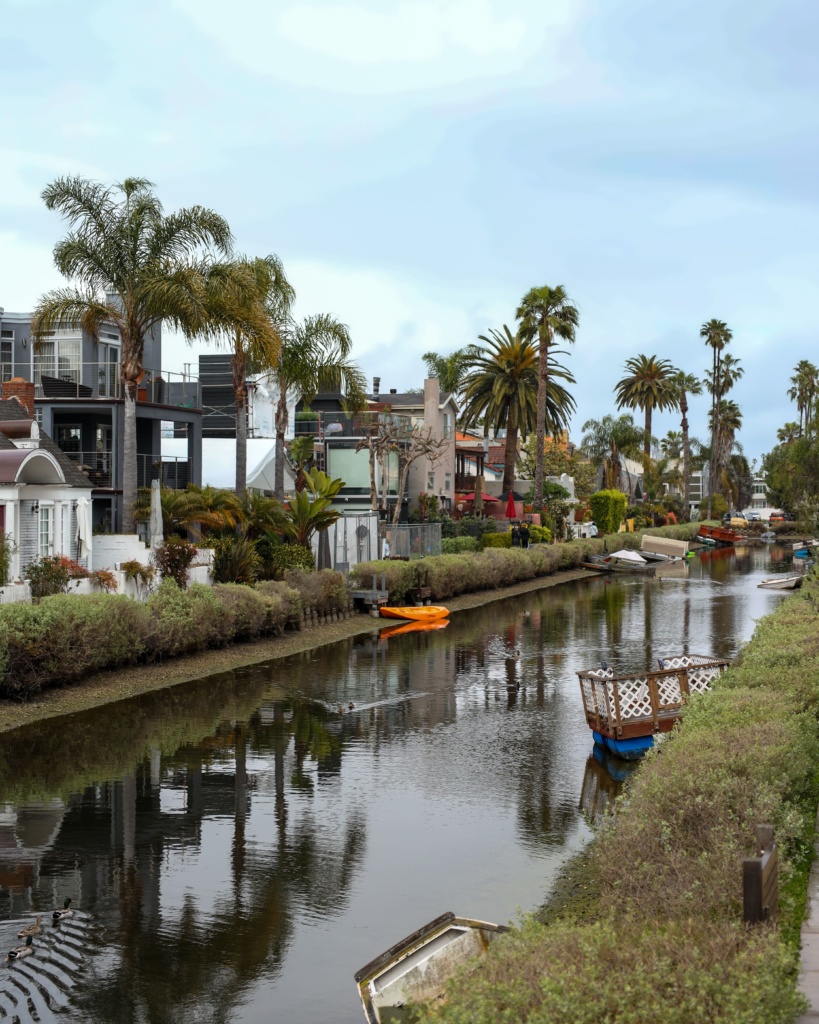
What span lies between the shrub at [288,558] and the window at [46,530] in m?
8.65

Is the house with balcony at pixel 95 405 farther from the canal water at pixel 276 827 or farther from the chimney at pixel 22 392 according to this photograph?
the canal water at pixel 276 827

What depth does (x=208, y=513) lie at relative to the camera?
38344 mm

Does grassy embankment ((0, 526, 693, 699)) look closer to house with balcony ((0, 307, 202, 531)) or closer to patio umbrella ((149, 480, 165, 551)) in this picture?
patio umbrella ((149, 480, 165, 551))

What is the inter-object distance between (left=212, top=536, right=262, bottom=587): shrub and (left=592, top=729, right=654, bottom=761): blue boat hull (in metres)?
18.3

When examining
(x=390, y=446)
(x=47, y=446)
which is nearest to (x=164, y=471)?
(x=47, y=446)

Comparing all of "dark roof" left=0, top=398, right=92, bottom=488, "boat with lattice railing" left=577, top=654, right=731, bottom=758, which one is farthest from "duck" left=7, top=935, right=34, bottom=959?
"dark roof" left=0, top=398, right=92, bottom=488

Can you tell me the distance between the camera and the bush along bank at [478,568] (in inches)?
1780

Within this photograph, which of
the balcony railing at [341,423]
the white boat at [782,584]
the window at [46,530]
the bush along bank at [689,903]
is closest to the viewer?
the bush along bank at [689,903]

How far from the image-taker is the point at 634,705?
20766mm

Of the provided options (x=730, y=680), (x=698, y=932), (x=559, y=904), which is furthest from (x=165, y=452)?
(x=698, y=932)

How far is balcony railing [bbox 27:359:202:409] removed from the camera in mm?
43844

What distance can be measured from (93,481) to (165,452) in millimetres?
11176

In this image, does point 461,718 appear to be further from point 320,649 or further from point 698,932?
point 698,932

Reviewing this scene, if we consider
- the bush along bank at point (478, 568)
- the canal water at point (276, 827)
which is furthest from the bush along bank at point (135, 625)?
the bush along bank at point (478, 568)
